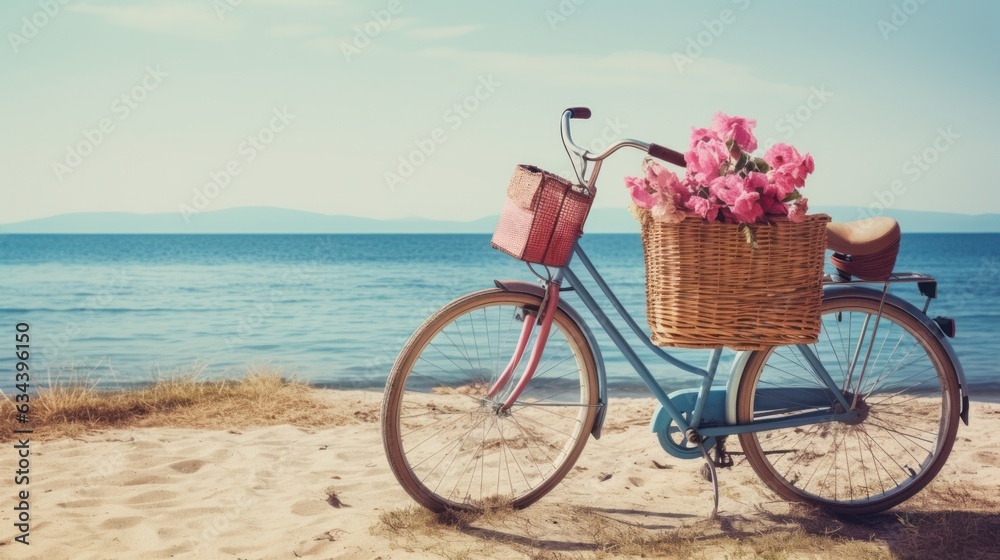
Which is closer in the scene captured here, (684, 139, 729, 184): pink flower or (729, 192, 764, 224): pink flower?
(729, 192, 764, 224): pink flower

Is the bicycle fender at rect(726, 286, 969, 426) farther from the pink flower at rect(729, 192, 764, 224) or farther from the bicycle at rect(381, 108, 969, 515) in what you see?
the pink flower at rect(729, 192, 764, 224)

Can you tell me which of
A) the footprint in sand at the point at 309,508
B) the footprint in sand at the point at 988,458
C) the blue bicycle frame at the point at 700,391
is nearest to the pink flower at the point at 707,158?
the blue bicycle frame at the point at 700,391

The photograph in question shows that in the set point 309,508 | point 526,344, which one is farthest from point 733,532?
point 309,508

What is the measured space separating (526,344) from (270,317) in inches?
520

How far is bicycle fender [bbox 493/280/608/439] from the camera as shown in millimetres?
3193

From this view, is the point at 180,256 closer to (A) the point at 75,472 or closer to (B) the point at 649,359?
(B) the point at 649,359

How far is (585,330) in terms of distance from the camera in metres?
3.28

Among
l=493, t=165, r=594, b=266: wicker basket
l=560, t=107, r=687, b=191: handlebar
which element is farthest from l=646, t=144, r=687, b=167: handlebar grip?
l=493, t=165, r=594, b=266: wicker basket

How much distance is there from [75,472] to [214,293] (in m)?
19.6

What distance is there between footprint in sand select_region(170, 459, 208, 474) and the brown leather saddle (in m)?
3.23

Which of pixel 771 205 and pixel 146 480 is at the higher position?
pixel 771 205

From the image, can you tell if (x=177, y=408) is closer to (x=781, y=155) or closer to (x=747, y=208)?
(x=747, y=208)

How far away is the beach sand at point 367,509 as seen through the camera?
9.78ft

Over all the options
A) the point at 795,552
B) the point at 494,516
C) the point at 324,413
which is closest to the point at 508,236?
the point at 494,516
